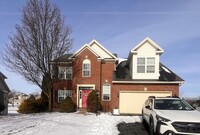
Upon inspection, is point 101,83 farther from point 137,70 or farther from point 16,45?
point 16,45

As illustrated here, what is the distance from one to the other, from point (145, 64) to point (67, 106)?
8987 mm

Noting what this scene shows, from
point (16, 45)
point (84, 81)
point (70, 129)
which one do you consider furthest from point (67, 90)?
point (70, 129)

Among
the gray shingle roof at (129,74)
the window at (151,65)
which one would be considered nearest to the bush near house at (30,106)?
the gray shingle roof at (129,74)

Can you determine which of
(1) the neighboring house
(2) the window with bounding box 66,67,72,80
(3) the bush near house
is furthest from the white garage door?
(1) the neighboring house

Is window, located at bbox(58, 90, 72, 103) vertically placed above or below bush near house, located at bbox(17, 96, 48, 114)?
above

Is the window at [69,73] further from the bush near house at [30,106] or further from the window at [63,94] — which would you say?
the bush near house at [30,106]

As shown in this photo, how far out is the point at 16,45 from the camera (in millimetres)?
34281

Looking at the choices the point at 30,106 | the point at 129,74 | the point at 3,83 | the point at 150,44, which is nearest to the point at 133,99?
the point at 129,74

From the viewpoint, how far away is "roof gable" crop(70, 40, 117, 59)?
36.7m

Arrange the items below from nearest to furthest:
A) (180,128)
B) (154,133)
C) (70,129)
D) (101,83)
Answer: (180,128), (154,133), (70,129), (101,83)

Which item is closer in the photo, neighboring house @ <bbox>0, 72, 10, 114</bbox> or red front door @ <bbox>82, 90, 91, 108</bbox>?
red front door @ <bbox>82, 90, 91, 108</bbox>

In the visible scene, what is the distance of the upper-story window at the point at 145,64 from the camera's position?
35.1 metres

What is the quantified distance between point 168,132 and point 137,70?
22405 mm

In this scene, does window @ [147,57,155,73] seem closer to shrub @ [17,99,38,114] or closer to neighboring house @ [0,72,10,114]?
shrub @ [17,99,38,114]
